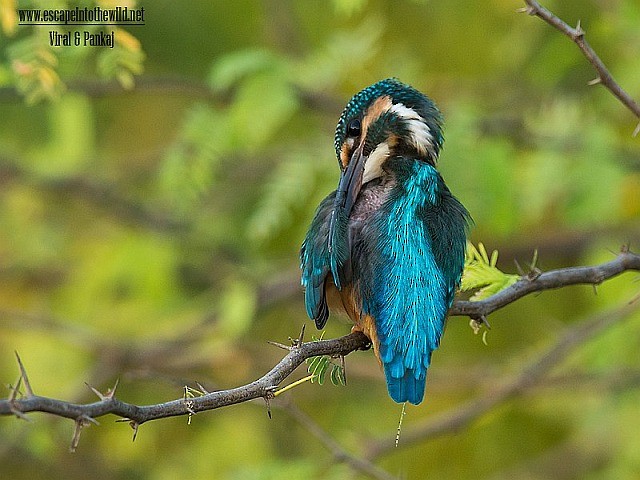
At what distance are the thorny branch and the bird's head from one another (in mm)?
451

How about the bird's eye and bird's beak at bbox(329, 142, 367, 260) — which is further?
the bird's eye

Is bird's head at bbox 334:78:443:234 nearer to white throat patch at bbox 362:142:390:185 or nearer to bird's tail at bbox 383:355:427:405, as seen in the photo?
white throat patch at bbox 362:142:390:185

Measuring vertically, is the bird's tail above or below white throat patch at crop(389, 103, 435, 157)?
below

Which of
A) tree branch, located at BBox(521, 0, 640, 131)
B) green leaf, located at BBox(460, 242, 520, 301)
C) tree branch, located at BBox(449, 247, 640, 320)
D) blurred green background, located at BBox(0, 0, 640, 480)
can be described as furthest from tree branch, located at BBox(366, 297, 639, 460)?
tree branch, located at BBox(521, 0, 640, 131)

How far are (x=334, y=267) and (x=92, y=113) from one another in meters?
3.94

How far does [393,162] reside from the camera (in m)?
2.64

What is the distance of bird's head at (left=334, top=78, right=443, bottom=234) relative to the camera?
104 inches

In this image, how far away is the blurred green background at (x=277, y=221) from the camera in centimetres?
411

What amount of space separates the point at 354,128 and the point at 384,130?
0.25 feet

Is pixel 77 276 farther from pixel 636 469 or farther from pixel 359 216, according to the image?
pixel 359 216

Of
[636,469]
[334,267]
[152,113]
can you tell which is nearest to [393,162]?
[334,267]

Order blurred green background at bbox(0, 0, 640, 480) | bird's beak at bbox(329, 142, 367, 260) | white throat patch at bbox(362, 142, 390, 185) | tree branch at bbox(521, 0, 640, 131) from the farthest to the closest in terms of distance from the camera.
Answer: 1. blurred green background at bbox(0, 0, 640, 480)
2. white throat patch at bbox(362, 142, 390, 185)
3. bird's beak at bbox(329, 142, 367, 260)
4. tree branch at bbox(521, 0, 640, 131)

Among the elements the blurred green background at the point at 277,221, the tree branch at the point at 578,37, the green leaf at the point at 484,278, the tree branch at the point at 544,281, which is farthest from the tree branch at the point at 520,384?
the tree branch at the point at 578,37

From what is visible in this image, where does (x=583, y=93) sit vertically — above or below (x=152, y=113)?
above
